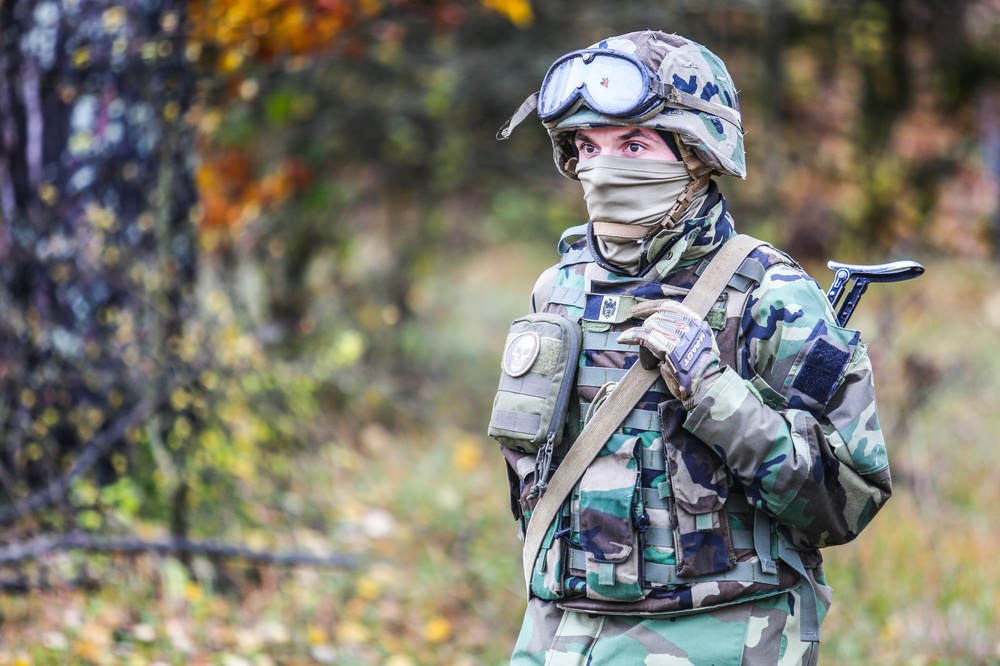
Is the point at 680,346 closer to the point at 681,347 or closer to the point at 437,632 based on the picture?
the point at 681,347

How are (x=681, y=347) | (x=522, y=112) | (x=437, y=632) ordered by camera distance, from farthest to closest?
(x=437, y=632)
(x=522, y=112)
(x=681, y=347)

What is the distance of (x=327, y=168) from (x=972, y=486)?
17.2ft

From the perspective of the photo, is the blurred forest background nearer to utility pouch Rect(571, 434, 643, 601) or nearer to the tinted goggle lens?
utility pouch Rect(571, 434, 643, 601)

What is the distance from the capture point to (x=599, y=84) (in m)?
2.37

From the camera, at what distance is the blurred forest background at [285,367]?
467 centimetres

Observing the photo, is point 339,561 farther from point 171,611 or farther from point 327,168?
point 327,168

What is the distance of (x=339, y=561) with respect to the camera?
16.8ft

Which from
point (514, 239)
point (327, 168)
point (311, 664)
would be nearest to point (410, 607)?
point (311, 664)

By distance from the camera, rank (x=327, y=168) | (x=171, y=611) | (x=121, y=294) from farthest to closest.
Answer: (x=327, y=168)
(x=121, y=294)
(x=171, y=611)

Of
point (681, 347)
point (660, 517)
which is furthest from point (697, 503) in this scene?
point (681, 347)

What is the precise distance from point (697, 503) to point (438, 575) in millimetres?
3452

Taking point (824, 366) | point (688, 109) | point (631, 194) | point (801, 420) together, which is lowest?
point (801, 420)

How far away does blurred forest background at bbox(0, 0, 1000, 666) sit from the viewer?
4.67 metres

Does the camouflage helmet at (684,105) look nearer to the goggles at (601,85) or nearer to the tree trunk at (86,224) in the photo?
the goggles at (601,85)
